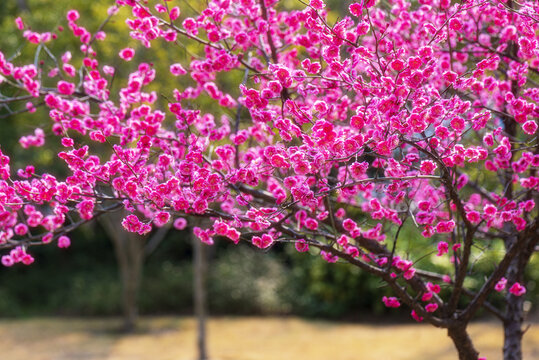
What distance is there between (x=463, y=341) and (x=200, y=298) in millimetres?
5087

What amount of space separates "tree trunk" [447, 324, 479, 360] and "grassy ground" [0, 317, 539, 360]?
403 centimetres

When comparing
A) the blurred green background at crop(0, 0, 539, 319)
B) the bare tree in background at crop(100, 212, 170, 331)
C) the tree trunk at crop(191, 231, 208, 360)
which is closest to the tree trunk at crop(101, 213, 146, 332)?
the bare tree in background at crop(100, 212, 170, 331)

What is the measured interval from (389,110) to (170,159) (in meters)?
1.07

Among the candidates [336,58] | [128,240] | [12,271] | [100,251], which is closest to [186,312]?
[128,240]

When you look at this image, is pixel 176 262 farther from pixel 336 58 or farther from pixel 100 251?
pixel 336 58

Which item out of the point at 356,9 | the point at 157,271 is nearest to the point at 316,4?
the point at 356,9

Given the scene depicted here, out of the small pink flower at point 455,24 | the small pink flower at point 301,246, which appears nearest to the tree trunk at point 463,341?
the small pink flower at point 301,246

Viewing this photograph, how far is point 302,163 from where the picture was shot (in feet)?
7.55

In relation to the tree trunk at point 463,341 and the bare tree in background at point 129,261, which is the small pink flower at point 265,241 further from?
the bare tree in background at point 129,261

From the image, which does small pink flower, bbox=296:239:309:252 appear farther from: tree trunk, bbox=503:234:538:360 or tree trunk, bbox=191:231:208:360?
tree trunk, bbox=191:231:208:360

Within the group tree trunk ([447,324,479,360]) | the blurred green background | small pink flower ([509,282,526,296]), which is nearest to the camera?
tree trunk ([447,324,479,360])

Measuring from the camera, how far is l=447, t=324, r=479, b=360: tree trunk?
121 inches

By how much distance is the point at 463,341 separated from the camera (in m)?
3.13

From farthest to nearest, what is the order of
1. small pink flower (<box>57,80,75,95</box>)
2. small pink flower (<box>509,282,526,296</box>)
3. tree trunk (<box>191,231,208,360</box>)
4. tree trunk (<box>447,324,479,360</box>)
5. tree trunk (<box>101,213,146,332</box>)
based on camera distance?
tree trunk (<box>101,213,146,332</box>) → tree trunk (<box>191,231,208,360</box>) → small pink flower (<box>57,80,75,95</box>) → small pink flower (<box>509,282,526,296</box>) → tree trunk (<box>447,324,479,360</box>)
